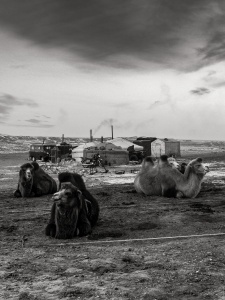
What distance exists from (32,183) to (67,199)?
24.8 ft

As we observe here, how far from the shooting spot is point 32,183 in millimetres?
14758

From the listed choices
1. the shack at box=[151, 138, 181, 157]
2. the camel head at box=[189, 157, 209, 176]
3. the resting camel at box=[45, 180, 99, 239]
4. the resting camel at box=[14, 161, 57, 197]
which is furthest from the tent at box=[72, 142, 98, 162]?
the resting camel at box=[45, 180, 99, 239]

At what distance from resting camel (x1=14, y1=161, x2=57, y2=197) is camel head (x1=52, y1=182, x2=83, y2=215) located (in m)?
7.01

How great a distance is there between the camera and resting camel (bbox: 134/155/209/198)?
13766 mm

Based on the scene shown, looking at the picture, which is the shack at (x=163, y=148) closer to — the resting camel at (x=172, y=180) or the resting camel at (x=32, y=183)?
the resting camel at (x=172, y=180)

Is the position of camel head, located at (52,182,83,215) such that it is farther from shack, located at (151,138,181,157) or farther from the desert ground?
shack, located at (151,138,181,157)

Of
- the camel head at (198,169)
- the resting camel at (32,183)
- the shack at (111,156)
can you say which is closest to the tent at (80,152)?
the shack at (111,156)

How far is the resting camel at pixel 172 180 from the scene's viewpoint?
45.2 ft

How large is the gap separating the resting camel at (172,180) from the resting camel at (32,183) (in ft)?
11.6

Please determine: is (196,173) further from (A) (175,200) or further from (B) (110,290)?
(B) (110,290)

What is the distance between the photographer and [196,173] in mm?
13781

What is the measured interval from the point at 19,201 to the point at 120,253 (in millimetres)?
7577

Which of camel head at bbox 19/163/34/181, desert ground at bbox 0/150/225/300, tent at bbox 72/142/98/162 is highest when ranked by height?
tent at bbox 72/142/98/162

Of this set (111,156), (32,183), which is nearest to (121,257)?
(32,183)
